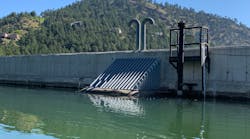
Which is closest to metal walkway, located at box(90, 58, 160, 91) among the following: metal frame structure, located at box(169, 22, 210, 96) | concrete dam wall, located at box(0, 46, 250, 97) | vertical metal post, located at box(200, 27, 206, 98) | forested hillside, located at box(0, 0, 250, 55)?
concrete dam wall, located at box(0, 46, 250, 97)

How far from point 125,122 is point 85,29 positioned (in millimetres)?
98073

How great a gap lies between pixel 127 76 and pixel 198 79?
4.74 m

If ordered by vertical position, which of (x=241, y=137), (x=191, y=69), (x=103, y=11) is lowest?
(x=241, y=137)

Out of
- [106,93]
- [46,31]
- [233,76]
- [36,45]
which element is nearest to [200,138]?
[233,76]

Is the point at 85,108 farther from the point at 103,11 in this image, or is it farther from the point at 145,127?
the point at 103,11

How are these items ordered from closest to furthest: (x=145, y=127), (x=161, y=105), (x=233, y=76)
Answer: (x=145, y=127), (x=161, y=105), (x=233, y=76)

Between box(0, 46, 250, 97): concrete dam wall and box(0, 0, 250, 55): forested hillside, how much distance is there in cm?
1398

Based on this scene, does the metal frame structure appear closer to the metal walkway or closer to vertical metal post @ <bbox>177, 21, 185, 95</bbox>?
vertical metal post @ <bbox>177, 21, 185, 95</bbox>

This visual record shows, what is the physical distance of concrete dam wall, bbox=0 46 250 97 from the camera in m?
25.9

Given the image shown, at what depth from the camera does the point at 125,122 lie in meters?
15.4

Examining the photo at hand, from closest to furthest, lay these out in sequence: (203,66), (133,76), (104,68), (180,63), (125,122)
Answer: (125,122)
(203,66)
(180,63)
(133,76)
(104,68)

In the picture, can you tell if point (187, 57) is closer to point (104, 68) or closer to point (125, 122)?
point (104, 68)

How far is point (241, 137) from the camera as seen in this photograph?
1298 cm

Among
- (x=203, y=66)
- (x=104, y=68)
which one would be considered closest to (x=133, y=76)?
(x=203, y=66)
